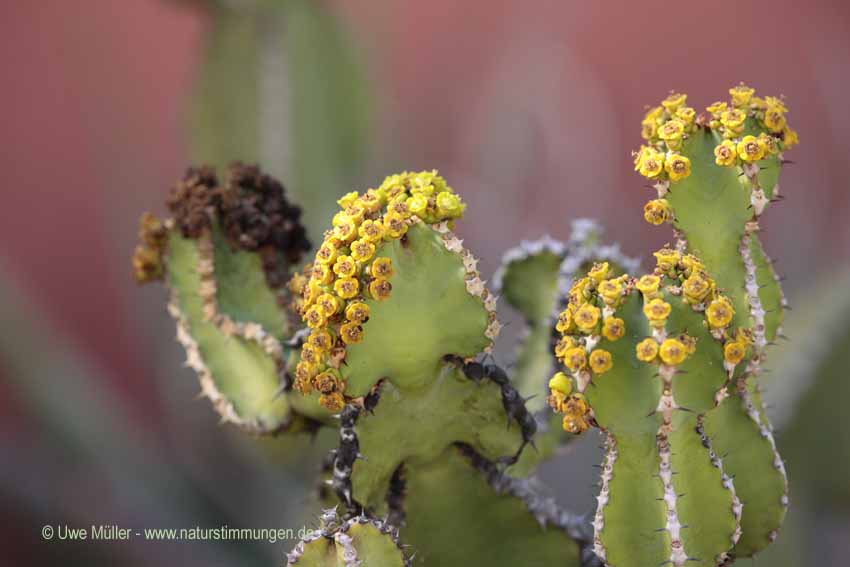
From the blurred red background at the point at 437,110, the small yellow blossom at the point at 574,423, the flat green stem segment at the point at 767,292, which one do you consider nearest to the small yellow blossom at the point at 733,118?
the flat green stem segment at the point at 767,292

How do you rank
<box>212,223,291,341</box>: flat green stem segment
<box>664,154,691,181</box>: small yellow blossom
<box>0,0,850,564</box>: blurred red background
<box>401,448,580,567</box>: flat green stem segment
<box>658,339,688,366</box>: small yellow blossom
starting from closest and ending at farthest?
<box>658,339,688,366</box>: small yellow blossom, <box>664,154,691,181</box>: small yellow blossom, <box>401,448,580,567</box>: flat green stem segment, <box>212,223,291,341</box>: flat green stem segment, <box>0,0,850,564</box>: blurred red background

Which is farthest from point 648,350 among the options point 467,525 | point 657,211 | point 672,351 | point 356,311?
point 467,525

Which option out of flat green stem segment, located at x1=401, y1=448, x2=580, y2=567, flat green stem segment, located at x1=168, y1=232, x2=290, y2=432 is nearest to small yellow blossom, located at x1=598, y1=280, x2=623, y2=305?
flat green stem segment, located at x1=401, y1=448, x2=580, y2=567

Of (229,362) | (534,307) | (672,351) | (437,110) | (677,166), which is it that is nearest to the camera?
(672,351)

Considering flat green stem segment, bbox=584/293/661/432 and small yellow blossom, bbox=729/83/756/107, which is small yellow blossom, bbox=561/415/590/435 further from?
small yellow blossom, bbox=729/83/756/107

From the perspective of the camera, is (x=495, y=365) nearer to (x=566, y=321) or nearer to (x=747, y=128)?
(x=566, y=321)

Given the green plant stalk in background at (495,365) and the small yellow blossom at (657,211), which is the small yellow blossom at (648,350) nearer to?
the green plant stalk in background at (495,365)
